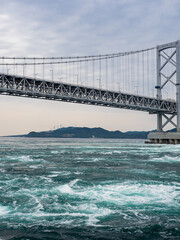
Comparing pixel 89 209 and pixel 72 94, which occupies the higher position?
pixel 72 94

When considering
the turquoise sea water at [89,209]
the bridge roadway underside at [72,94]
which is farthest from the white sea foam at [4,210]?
the bridge roadway underside at [72,94]

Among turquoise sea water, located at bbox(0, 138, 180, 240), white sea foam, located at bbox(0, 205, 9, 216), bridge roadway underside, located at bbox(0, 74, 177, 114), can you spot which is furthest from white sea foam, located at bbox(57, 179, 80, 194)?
bridge roadway underside, located at bbox(0, 74, 177, 114)

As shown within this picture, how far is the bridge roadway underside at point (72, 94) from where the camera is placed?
58812mm

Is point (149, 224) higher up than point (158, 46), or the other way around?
point (158, 46)

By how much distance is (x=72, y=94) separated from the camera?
67.9 metres

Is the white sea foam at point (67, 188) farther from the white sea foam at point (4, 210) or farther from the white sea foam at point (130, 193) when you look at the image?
the white sea foam at point (4, 210)

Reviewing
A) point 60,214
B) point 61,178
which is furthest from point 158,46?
point 60,214

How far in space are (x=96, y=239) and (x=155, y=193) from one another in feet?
18.7

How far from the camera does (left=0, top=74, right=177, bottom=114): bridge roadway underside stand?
193ft

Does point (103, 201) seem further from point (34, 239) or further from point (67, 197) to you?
point (34, 239)

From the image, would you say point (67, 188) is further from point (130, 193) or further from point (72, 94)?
point (72, 94)

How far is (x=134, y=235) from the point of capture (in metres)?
6.86

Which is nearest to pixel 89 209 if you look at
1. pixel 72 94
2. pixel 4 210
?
pixel 4 210

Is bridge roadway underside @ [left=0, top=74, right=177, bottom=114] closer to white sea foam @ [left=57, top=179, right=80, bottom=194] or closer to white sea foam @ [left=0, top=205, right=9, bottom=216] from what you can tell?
white sea foam @ [left=57, top=179, right=80, bottom=194]
